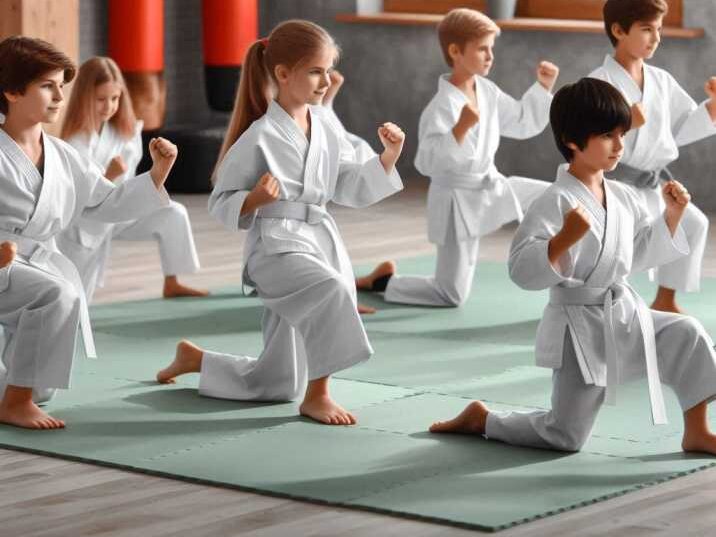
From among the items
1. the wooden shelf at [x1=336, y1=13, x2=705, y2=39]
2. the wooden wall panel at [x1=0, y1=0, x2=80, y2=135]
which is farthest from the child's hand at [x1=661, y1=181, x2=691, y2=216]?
the wooden shelf at [x1=336, y1=13, x2=705, y2=39]

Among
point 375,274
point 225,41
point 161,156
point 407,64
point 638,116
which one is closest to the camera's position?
point 161,156

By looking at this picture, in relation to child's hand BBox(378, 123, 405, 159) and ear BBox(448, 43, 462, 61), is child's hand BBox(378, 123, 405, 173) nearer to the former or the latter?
child's hand BBox(378, 123, 405, 159)

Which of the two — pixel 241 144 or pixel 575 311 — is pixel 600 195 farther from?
pixel 241 144

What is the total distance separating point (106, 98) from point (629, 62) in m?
1.69

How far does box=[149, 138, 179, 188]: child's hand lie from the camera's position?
390 cm

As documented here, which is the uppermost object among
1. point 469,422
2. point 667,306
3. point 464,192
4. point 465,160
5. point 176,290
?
point 465,160

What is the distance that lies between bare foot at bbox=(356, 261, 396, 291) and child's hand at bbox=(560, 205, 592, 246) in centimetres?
256

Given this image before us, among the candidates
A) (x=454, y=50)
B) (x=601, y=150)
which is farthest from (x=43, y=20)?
(x=601, y=150)

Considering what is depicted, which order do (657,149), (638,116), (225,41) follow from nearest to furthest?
(638,116), (657,149), (225,41)

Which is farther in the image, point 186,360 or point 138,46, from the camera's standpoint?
point 138,46

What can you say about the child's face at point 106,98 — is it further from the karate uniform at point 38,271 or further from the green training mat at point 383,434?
the karate uniform at point 38,271

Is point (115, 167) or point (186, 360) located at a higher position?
point (115, 167)

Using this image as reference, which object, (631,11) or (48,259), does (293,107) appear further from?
(631,11)

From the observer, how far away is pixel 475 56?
18.2ft
